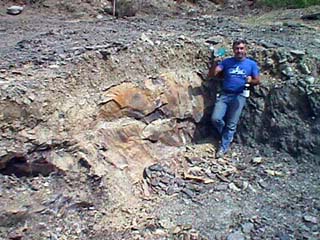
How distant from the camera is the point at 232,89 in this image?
6.55 meters

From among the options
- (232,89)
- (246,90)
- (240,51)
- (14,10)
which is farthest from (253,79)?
(14,10)

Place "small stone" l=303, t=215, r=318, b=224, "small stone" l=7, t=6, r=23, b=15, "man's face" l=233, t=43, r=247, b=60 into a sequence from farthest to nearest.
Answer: "small stone" l=7, t=6, r=23, b=15 → "man's face" l=233, t=43, r=247, b=60 → "small stone" l=303, t=215, r=318, b=224

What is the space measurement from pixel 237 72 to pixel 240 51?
26 cm

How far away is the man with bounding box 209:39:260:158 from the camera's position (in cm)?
648

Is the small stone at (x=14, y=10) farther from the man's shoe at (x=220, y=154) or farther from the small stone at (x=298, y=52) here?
the small stone at (x=298, y=52)

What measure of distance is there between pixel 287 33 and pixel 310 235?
11.3 ft

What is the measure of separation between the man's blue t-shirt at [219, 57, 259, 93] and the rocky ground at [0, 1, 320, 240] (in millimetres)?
338

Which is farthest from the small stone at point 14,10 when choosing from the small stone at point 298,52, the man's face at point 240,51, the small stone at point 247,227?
the small stone at point 247,227

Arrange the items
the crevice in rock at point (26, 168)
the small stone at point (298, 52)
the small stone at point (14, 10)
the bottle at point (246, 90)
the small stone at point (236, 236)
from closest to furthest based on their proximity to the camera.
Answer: the crevice in rock at point (26, 168), the small stone at point (236, 236), the bottle at point (246, 90), the small stone at point (298, 52), the small stone at point (14, 10)

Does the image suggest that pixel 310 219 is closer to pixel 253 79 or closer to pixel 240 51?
pixel 253 79

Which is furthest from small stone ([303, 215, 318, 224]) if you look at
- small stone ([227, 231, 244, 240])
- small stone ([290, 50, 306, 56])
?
small stone ([290, 50, 306, 56])

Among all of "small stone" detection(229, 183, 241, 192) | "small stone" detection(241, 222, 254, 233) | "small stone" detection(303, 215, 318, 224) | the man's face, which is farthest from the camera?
the man's face

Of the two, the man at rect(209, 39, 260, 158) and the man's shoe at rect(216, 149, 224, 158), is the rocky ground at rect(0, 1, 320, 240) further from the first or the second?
the man at rect(209, 39, 260, 158)

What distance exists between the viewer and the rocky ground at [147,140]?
5191mm
